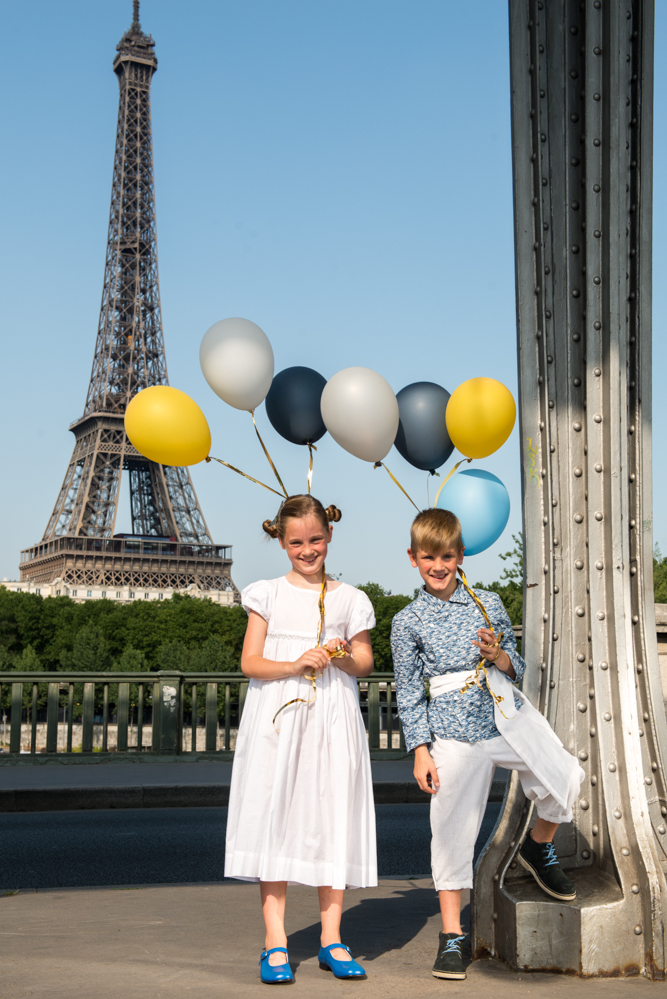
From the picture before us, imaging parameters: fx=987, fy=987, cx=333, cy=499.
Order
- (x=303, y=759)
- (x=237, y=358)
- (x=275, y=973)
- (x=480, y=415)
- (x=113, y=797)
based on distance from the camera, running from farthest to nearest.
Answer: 1. (x=113, y=797)
2. (x=237, y=358)
3. (x=480, y=415)
4. (x=303, y=759)
5. (x=275, y=973)

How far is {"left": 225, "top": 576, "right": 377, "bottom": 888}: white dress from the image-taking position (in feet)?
10.5

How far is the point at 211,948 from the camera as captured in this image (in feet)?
11.4

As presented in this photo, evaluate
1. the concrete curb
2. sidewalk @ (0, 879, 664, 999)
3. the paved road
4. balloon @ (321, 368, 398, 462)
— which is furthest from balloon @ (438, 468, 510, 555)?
the concrete curb

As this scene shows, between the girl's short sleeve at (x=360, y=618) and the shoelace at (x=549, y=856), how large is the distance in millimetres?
902

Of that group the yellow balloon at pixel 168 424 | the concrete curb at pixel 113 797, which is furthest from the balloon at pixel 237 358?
the concrete curb at pixel 113 797

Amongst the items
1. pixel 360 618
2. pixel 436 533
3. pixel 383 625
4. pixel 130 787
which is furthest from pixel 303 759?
pixel 383 625

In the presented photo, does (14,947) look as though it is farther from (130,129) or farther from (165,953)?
(130,129)

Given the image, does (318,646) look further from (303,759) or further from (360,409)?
(360,409)

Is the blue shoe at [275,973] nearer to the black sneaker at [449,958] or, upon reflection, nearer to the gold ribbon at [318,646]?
the black sneaker at [449,958]

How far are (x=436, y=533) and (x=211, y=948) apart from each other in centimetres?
167

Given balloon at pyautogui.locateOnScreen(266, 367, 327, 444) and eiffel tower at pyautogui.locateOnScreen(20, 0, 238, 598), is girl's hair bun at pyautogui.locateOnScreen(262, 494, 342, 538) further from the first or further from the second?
eiffel tower at pyautogui.locateOnScreen(20, 0, 238, 598)

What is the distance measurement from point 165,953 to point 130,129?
249 ft

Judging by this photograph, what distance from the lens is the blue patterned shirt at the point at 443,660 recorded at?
3.21m

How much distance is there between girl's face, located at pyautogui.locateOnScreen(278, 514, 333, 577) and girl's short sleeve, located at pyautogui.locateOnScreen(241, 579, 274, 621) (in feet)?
0.45
